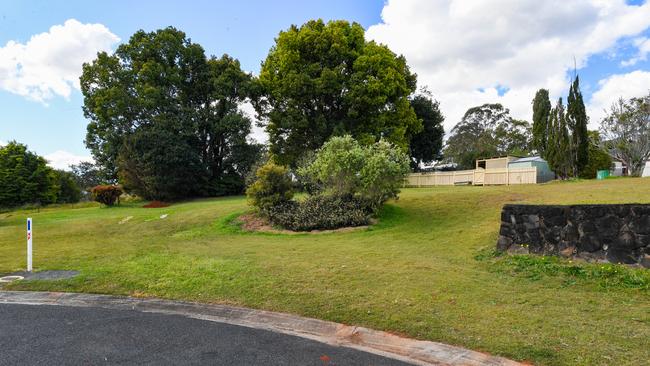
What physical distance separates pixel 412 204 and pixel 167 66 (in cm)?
2155

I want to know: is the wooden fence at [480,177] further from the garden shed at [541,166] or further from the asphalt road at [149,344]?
the asphalt road at [149,344]

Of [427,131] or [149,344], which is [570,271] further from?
[427,131]

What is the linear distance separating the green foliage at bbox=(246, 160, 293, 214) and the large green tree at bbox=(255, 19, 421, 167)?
1074cm

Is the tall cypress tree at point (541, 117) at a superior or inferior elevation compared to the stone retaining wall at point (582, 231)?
superior

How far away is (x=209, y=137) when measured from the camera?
29.5m

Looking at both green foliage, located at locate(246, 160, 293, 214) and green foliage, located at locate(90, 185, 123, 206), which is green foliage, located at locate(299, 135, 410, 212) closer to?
green foliage, located at locate(246, 160, 293, 214)

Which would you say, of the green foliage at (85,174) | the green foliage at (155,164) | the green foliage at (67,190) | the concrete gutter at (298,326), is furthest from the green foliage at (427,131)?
the green foliage at (85,174)

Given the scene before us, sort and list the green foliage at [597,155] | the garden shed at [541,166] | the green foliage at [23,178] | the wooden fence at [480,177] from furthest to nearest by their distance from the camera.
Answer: the green foliage at [597,155] < the green foliage at [23,178] < the garden shed at [541,166] < the wooden fence at [480,177]

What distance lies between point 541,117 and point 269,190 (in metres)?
27.4

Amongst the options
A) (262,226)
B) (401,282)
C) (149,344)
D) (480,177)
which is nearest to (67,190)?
(262,226)

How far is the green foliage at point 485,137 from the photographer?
149 ft

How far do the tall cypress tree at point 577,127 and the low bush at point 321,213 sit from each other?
1825cm

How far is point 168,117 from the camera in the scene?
86.1 feet

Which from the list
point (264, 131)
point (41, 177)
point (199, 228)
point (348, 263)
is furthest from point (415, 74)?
point (41, 177)
